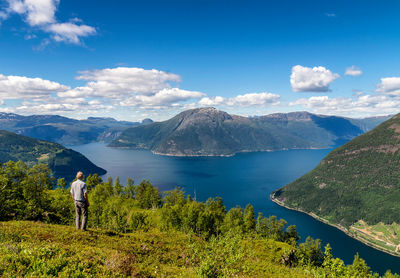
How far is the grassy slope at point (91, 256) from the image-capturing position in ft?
36.2

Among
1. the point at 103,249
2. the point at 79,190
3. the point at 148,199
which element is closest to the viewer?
the point at 103,249

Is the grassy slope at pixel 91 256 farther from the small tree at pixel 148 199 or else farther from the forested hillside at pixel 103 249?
the small tree at pixel 148 199

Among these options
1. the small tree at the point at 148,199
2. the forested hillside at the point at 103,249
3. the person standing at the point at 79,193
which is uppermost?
the person standing at the point at 79,193

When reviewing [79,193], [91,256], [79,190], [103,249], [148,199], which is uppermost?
[79,190]

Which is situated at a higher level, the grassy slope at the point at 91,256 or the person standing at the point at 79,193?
the person standing at the point at 79,193

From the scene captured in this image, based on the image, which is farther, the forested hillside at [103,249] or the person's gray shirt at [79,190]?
Result: the person's gray shirt at [79,190]

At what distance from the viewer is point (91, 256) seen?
1416 centimetres

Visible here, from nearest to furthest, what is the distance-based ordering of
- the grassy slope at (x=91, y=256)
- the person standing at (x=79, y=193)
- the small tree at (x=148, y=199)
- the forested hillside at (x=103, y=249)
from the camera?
the grassy slope at (x=91, y=256) → the forested hillside at (x=103, y=249) → the person standing at (x=79, y=193) → the small tree at (x=148, y=199)

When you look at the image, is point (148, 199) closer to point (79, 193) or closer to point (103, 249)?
point (79, 193)

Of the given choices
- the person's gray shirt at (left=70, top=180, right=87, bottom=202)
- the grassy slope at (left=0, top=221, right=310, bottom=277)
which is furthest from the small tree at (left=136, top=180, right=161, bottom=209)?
the person's gray shirt at (left=70, top=180, right=87, bottom=202)

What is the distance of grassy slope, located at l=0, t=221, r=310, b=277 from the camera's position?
11.0m

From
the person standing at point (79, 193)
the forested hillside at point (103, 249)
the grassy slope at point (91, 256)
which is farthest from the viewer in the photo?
the person standing at point (79, 193)

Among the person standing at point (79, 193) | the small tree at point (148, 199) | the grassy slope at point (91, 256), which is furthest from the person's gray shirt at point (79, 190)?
the small tree at point (148, 199)

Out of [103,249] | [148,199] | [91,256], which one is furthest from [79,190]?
[148,199]
